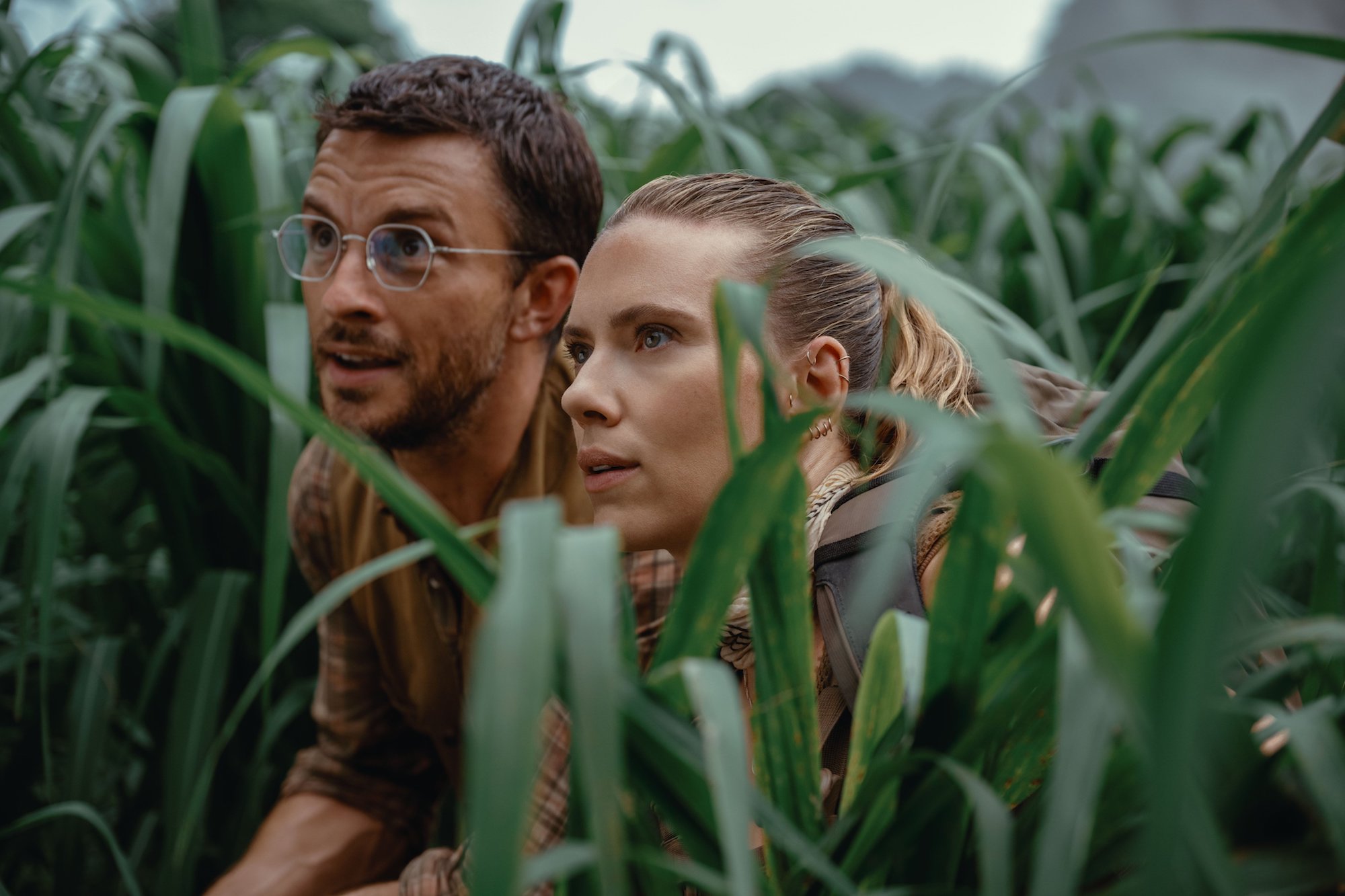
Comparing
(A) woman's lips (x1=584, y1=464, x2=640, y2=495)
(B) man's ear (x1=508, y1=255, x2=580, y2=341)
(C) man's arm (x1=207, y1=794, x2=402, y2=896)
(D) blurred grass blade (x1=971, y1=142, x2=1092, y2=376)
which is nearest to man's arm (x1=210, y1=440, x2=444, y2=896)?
(C) man's arm (x1=207, y1=794, x2=402, y2=896)

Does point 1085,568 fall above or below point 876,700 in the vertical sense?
above

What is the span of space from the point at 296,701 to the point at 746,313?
1.23 meters

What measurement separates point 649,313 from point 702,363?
0.21ft

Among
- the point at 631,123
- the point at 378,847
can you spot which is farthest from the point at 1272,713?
the point at 631,123

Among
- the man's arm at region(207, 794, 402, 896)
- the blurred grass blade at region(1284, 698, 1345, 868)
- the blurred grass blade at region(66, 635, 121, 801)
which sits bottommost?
the man's arm at region(207, 794, 402, 896)

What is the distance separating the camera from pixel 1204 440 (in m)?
1.33

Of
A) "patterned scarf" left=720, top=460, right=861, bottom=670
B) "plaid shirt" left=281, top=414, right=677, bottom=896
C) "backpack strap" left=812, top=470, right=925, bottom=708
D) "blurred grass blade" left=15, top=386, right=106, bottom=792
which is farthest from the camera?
"plaid shirt" left=281, top=414, right=677, bottom=896

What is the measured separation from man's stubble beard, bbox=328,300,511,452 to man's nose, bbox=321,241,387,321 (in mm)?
70

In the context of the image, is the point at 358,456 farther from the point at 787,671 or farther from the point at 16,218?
the point at 16,218

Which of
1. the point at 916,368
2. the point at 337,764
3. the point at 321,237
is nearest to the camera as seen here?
the point at 916,368

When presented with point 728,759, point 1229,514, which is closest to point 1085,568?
point 1229,514

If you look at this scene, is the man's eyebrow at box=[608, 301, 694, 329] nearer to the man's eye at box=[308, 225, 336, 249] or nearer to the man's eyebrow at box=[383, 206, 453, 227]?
Answer: the man's eyebrow at box=[383, 206, 453, 227]

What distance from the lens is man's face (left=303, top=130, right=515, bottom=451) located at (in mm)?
1271

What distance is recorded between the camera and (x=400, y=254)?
1.28 meters
